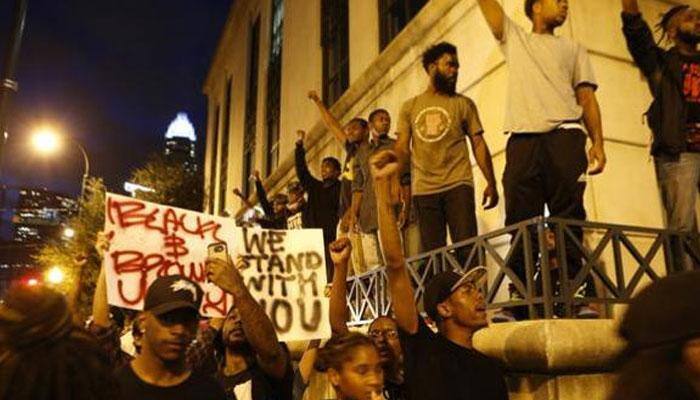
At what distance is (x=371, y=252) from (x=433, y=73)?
2.70 metres

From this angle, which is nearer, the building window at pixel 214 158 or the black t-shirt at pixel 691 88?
the black t-shirt at pixel 691 88

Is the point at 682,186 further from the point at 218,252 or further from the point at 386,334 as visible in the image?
the point at 218,252

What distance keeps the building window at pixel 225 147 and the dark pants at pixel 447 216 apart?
78.4ft

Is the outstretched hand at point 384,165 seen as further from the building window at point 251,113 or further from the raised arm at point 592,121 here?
the building window at point 251,113

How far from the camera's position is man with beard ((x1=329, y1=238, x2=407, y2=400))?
10.9 ft

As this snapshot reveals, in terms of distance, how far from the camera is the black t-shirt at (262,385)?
10.5ft

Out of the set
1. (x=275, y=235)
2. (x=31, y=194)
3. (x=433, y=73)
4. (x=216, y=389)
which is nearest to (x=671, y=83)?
(x=433, y=73)

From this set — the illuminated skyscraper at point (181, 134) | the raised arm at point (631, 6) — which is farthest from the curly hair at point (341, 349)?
the illuminated skyscraper at point (181, 134)

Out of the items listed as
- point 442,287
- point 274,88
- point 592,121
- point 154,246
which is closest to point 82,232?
point 274,88

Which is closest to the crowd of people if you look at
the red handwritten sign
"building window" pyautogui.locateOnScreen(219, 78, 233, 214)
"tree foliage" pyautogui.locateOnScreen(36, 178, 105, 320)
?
the red handwritten sign

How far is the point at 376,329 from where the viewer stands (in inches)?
145

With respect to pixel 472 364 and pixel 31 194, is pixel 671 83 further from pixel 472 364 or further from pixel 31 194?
pixel 31 194

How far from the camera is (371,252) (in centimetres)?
762

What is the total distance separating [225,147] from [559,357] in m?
27.3
